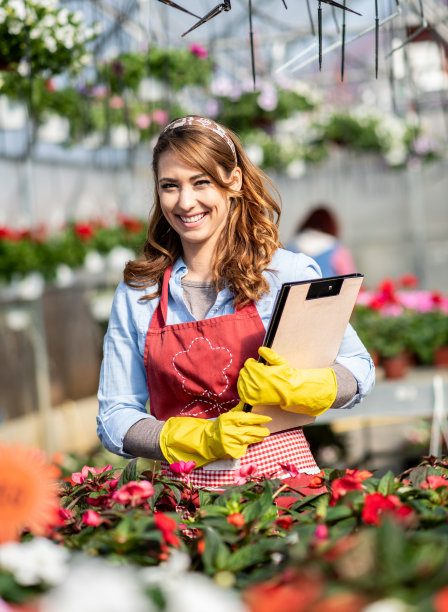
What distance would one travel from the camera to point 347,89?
8.96 m

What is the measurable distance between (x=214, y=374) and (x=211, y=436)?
116 millimetres

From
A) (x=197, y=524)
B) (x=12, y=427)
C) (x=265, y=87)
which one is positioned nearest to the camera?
(x=197, y=524)

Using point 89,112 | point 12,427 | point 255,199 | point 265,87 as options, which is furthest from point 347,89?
point 255,199

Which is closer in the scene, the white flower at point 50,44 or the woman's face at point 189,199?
the woman's face at point 189,199

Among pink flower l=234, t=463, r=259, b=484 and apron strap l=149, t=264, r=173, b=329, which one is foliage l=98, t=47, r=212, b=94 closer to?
apron strap l=149, t=264, r=173, b=329

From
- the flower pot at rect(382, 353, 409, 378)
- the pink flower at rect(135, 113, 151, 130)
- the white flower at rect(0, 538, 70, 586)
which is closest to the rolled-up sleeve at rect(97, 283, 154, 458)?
the white flower at rect(0, 538, 70, 586)

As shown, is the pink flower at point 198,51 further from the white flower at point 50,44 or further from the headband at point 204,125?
the headband at point 204,125

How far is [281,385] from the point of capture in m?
1.17

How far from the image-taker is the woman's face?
1.31m

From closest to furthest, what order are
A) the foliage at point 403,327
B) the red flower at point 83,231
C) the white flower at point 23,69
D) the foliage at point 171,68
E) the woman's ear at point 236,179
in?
1. the woman's ear at point 236,179
2. the white flower at point 23,69
3. the foliage at point 403,327
4. the foliage at point 171,68
5. the red flower at point 83,231

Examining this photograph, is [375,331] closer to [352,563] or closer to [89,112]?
[89,112]

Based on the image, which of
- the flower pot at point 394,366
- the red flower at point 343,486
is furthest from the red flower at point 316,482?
the flower pot at point 394,366

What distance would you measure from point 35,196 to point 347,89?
5.18 m

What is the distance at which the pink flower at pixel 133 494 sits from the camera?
0.88 metres
